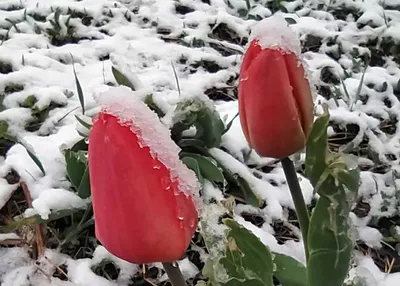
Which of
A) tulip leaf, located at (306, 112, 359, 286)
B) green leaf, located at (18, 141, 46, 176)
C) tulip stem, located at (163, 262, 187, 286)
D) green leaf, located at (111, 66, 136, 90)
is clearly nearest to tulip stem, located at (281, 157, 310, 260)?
tulip leaf, located at (306, 112, 359, 286)

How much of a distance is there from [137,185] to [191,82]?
135 cm

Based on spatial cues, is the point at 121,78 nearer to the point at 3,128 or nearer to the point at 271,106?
the point at 3,128

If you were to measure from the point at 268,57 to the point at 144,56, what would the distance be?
1.43m

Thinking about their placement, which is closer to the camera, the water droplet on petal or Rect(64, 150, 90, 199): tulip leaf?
the water droplet on petal

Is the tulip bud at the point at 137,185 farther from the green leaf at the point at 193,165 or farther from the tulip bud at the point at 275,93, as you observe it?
the green leaf at the point at 193,165

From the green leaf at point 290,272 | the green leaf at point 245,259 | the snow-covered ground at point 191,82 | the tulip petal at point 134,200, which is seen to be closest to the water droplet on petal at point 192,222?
the tulip petal at point 134,200

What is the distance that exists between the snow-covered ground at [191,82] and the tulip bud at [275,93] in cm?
34

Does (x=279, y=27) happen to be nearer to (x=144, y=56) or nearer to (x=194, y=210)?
(x=194, y=210)


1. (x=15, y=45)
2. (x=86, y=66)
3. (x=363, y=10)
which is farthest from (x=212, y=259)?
(x=363, y=10)

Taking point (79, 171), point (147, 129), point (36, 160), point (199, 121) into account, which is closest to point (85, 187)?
point (79, 171)

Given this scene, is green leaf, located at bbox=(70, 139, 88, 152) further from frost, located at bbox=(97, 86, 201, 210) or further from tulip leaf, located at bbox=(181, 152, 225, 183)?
frost, located at bbox=(97, 86, 201, 210)

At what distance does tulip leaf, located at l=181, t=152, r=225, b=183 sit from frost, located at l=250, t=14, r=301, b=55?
0.71 meters

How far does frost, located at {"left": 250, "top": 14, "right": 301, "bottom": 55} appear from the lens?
2.20ft

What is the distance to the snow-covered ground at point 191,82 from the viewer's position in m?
1.38
